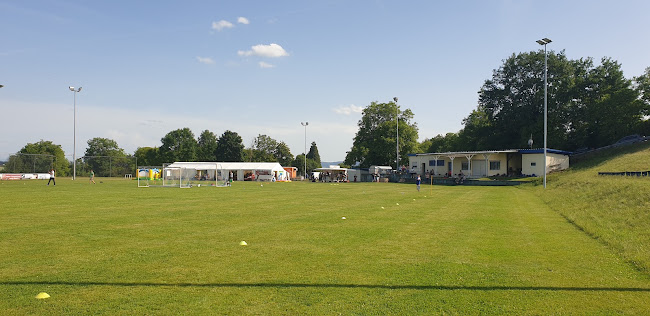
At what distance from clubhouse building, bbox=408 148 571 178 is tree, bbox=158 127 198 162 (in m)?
66.3

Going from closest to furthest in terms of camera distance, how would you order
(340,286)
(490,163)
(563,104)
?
1. (340,286)
2. (490,163)
3. (563,104)

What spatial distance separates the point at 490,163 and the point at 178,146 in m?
83.8

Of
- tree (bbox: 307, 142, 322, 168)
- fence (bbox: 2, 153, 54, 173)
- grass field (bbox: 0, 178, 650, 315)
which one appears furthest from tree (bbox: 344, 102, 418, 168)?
grass field (bbox: 0, 178, 650, 315)

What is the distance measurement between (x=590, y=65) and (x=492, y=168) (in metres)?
26.1

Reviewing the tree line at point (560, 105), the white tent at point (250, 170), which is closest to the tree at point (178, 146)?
the white tent at point (250, 170)

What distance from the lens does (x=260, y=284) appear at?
6.29m

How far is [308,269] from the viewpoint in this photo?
721cm

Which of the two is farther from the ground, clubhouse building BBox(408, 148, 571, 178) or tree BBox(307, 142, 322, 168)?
tree BBox(307, 142, 322, 168)

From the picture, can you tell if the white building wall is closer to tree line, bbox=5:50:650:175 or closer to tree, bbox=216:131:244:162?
tree line, bbox=5:50:650:175

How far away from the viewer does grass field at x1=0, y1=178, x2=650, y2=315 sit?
5.46 meters

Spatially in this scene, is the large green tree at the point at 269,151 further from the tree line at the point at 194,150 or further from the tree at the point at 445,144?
the tree at the point at 445,144

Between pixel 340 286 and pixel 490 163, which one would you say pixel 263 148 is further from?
pixel 340 286

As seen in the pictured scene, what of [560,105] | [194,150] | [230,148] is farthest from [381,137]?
[194,150]

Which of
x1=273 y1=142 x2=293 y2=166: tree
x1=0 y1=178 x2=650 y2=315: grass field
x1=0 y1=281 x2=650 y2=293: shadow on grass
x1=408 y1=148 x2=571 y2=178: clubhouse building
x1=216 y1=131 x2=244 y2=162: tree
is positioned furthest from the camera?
x1=273 y1=142 x2=293 y2=166: tree
